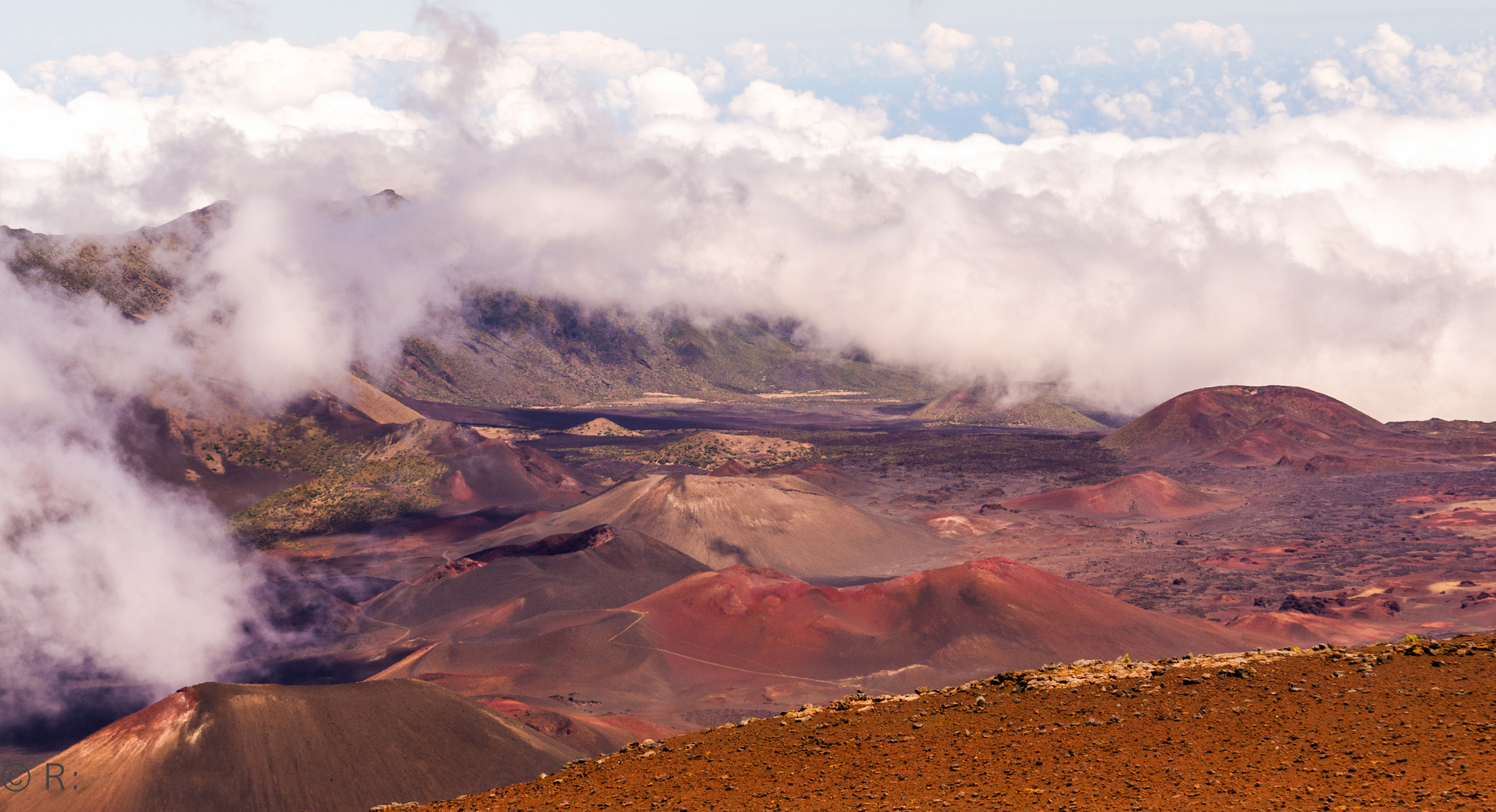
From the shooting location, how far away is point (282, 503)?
300ft

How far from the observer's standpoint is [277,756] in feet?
92.9

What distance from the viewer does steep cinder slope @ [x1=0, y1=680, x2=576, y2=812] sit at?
1063 inches

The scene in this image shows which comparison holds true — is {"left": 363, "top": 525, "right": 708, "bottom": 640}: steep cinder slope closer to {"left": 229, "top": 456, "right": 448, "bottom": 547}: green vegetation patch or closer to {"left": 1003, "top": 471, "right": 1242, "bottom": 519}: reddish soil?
{"left": 229, "top": 456, "right": 448, "bottom": 547}: green vegetation patch

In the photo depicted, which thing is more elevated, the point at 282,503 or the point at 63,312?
the point at 63,312

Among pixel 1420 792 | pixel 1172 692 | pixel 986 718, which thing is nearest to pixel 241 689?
pixel 986 718

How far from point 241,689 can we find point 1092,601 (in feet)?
151

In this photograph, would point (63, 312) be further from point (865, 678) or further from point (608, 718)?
point (865, 678)

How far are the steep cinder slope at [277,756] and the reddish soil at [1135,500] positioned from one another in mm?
93260

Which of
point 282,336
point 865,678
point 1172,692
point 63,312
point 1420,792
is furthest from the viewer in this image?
point 282,336

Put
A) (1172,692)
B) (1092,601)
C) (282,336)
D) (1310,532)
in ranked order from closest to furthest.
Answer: (1172,692) < (1092,601) < (1310,532) < (282,336)

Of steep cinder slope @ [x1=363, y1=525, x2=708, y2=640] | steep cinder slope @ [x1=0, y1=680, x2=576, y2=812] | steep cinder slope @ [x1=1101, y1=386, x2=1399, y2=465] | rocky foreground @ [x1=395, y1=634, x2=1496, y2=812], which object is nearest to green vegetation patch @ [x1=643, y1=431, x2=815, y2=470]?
steep cinder slope @ [x1=1101, y1=386, x2=1399, y2=465]

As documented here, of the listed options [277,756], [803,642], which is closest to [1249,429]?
[803,642]

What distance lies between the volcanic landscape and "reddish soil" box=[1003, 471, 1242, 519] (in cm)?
56

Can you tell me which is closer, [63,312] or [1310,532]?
[63,312]
